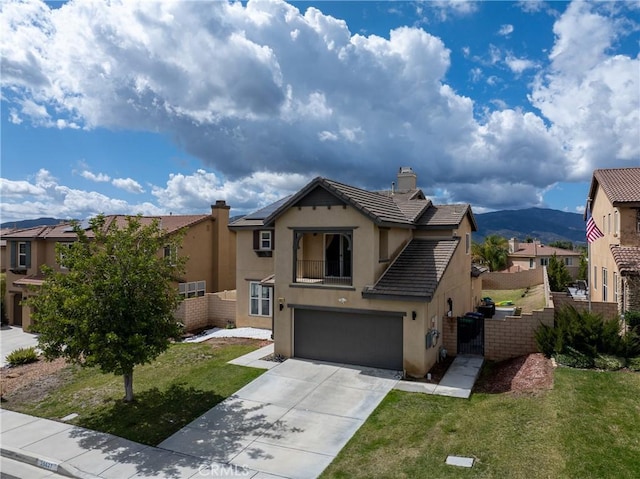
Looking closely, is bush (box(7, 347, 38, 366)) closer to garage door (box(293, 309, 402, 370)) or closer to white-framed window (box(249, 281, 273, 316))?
white-framed window (box(249, 281, 273, 316))

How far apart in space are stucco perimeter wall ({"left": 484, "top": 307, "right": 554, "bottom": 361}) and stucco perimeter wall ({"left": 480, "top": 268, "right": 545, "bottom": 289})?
90.2ft

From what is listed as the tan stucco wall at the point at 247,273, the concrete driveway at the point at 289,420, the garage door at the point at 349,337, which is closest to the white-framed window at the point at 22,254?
the tan stucco wall at the point at 247,273

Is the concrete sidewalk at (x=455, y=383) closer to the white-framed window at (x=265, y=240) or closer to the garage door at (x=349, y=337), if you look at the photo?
the garage door at (x=349, y=337)

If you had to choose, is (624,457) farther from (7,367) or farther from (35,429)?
(7,367)

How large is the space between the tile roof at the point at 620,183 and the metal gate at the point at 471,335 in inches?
332

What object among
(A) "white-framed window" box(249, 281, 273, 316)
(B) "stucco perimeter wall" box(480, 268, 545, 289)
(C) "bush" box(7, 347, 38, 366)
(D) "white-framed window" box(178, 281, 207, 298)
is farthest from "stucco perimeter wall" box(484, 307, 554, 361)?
(B) "stucco perimeter wall" box(480, 268, 545, 289)

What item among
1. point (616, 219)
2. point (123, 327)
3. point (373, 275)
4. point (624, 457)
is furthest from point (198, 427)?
point (616, 219)

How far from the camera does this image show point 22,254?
30.6 meters

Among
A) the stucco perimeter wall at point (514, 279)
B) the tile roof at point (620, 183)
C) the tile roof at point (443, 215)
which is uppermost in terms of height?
the tile roof at point (620, 183)

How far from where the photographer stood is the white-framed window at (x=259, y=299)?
2217 cm

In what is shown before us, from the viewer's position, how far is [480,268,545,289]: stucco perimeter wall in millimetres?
41850

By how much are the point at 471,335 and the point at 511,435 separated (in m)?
7.17

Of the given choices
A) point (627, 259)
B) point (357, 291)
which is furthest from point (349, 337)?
point (627, 259)

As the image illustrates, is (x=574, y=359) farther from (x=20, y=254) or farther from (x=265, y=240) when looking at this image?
(x=20, y=254)
